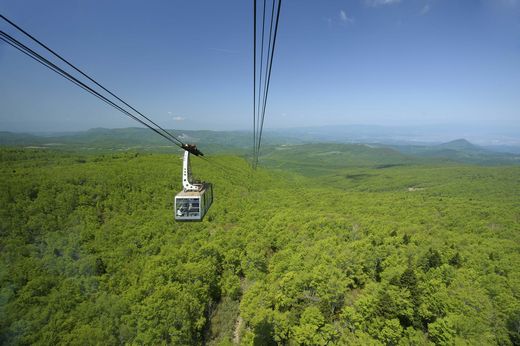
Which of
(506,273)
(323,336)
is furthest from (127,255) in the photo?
(506,273)

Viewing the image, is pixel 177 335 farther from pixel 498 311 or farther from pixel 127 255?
pixel 498 311

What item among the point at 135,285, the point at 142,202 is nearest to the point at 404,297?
the point at 135,285

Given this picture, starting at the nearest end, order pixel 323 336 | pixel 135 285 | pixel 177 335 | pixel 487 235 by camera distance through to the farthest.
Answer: pixel 323 336, pixel 177 335, pixel 135 285, pixel 487 235

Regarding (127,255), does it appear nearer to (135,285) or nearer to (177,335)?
(135,285)

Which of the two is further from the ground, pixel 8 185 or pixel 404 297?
pixel 8 185

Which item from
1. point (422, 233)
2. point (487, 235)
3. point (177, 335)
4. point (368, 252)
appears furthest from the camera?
point (487, 235)

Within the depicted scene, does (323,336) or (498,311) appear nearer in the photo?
(323,336)

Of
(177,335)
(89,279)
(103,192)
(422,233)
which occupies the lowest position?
(177,335)
